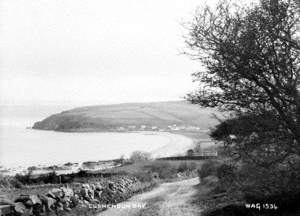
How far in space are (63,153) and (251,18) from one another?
85257mm

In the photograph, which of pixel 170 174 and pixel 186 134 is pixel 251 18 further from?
pixel 186 134

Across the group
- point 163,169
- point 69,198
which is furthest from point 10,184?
point 163,169

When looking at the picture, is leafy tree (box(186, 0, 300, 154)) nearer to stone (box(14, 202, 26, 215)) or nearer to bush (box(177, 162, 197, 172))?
stone (box(14, 202, 26, 215))

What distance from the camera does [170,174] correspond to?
5091 centimetres

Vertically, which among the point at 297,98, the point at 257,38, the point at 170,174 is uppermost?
the point at 257,38

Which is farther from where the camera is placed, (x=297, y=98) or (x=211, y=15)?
(x=211, y=15)

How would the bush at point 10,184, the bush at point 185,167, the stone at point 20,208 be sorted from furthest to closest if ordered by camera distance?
the bush at point 185,167, the bush at point 10,184, the stone at point 20,208

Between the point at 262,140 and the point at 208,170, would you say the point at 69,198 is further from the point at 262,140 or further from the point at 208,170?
the point at 208,170

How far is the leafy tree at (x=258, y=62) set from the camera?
14.4 metres

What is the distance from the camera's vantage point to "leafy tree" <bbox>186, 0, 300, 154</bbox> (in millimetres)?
14386

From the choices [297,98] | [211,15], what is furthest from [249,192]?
[211,15]

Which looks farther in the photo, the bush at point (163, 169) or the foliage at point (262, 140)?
the bush at point (163, 169)

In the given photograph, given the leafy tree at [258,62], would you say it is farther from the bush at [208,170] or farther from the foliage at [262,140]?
the bush at [208,170]

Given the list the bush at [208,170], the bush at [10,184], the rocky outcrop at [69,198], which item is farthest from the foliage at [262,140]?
the bush at [208,170]
